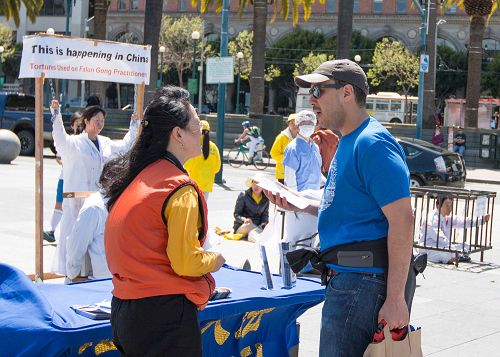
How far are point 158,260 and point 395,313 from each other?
102 cm

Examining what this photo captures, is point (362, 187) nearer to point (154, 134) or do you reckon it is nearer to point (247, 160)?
point (154, 134)

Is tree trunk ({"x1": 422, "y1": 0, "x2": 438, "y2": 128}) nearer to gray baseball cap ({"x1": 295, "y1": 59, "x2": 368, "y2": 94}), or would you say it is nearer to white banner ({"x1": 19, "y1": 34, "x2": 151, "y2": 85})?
white banner ({"x1": 19, "y1": 34, "x2": 151, "y2": 85})

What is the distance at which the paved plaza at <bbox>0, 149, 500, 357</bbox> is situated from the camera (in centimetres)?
726

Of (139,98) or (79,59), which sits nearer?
(79,59)

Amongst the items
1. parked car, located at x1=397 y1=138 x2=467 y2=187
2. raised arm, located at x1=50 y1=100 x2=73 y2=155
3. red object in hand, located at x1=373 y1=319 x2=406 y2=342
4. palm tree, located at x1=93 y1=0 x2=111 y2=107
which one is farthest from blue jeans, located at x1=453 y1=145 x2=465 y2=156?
red object in hand, located at x1=373 y1=319 x2=406 y2=342

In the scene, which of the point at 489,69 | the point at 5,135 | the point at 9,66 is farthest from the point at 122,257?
the point at 9,66

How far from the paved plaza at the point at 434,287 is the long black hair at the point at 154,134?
10.6ft

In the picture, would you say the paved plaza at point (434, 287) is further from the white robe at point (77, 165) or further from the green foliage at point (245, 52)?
the green foliage at point (245, 52)

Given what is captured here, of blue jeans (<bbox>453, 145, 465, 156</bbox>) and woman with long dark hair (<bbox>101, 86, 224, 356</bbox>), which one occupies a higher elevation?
woman with long dark hair (<bbox>101, 86, 224, 356</bbox>)

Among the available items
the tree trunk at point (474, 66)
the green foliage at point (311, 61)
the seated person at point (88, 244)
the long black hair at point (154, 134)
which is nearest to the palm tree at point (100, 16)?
the tree trunk at point (474, 66)

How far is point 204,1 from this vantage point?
3003 centimetres

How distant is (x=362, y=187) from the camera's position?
3814 mm


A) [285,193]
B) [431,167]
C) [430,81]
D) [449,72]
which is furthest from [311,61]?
[285,193]

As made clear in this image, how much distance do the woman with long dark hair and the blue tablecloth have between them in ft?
1.75
